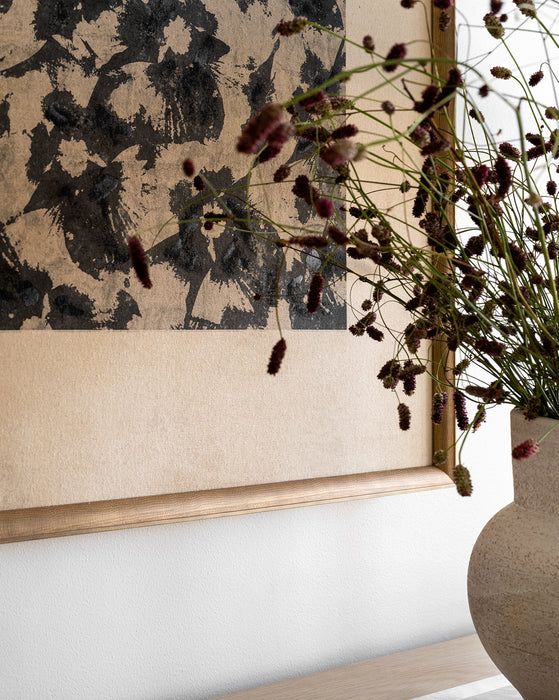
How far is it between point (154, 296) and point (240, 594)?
0.40 meters

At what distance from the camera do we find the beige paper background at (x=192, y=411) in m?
0.88

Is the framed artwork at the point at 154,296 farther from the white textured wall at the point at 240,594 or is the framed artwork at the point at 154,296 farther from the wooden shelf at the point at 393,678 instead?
the wooden shelf at the point at 393,678

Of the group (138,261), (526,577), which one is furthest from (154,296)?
(526,577)

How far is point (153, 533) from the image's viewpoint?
0.97 m

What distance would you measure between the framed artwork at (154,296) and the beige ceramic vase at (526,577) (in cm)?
30

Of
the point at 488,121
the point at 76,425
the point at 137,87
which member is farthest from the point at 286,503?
the point at 488,121

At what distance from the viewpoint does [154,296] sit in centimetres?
95

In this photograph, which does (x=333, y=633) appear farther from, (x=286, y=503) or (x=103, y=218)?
(x=103, y=218)

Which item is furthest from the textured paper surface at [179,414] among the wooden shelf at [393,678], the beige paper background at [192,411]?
the wooden shelf at [393,678]

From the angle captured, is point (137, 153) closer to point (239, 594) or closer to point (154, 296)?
point (154, 296)

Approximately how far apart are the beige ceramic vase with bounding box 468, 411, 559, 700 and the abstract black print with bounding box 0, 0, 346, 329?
0.37 meters

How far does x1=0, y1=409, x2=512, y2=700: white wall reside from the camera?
905 millimetres

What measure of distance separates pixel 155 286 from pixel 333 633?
53cm

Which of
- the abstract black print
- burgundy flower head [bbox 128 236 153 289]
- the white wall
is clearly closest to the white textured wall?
the white wall
